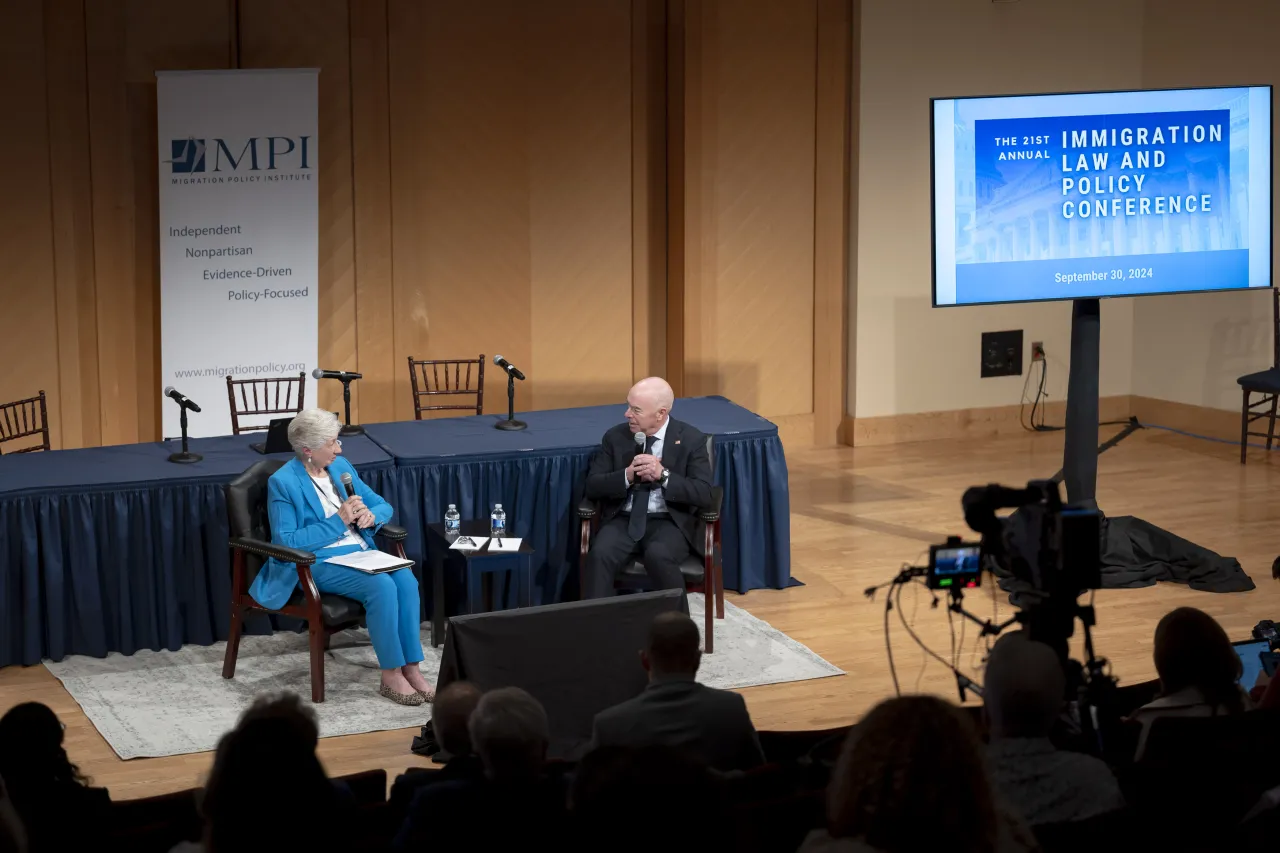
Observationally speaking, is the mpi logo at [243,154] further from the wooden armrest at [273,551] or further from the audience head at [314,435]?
the wooden armrest at [273,551]

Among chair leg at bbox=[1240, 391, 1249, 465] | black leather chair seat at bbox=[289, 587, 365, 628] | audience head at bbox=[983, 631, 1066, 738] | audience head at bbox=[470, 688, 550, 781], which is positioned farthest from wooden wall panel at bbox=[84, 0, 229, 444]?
audience head at bbox=[983, 631, 1066, 738]

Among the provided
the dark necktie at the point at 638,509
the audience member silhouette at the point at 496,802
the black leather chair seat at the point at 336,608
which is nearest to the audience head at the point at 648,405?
the dark necktie at the point at 638,509

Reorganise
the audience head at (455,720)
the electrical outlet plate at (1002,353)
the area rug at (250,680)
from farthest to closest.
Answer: the electrical outlet plate at (1002,353) → the area rug at (250,680) → the audience head at (455,720)

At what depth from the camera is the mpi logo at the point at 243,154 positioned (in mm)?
8375

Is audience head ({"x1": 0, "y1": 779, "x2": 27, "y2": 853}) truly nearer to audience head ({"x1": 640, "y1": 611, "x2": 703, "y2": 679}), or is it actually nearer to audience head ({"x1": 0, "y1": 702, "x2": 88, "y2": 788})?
audience head ({"x1": 0, "y1": 702, "x2": 88, "y2": 788})

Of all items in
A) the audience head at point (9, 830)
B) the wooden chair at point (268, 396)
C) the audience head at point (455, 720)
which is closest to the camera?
the audience head at point (9, 830)

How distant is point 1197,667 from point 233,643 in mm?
3519

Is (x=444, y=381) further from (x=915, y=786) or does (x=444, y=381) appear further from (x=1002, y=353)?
(x=915, y=786)

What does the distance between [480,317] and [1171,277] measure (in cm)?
396

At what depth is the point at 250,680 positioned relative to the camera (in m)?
5.84

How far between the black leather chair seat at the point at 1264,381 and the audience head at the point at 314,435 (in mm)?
5632

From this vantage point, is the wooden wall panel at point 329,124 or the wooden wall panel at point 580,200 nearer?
the wooden wall panel at point 329,124

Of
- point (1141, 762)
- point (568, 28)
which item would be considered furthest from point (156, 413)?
point (1141, 762)

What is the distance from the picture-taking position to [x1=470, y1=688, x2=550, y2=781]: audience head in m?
3.10
